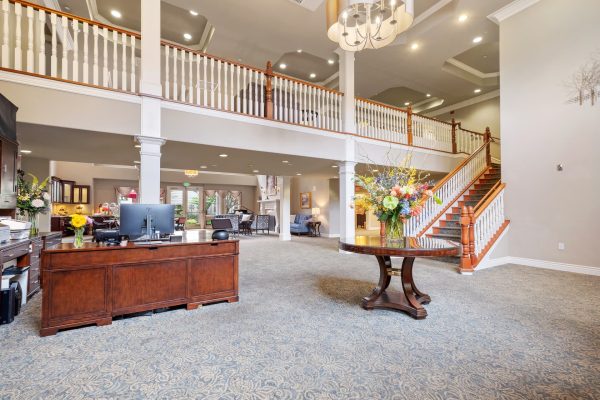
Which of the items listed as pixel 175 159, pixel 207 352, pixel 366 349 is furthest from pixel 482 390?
pixel 175 159

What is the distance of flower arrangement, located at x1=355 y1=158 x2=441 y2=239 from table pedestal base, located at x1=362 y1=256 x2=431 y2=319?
344mm

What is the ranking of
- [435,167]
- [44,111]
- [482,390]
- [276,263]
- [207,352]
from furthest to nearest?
[435,167] < [276,263] < [44,111] < [207,352] < [482,390]

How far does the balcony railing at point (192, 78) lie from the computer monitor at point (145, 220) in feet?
7.12

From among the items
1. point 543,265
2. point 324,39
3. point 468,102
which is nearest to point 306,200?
point 324,39

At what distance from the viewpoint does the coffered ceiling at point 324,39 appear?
6.16 metres

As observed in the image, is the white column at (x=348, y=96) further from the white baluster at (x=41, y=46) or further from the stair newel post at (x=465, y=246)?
the white baluster at (x=41, y=46)

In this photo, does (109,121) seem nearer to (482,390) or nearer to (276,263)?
(276,263)

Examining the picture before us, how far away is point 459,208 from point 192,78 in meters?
6.79

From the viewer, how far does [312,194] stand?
13055 mm

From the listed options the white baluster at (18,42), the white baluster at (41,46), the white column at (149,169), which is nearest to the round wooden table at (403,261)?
the white column at (149,169)

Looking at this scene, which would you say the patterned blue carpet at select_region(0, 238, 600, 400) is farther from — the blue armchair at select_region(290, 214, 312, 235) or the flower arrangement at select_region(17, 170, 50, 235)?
the blue armchair at select_region(290, 214, 312, 235)

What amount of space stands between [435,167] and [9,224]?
358 inches

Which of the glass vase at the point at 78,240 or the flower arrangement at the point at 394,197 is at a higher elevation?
the flower arrangement at the point at 394,197

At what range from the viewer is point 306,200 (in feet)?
43.9
